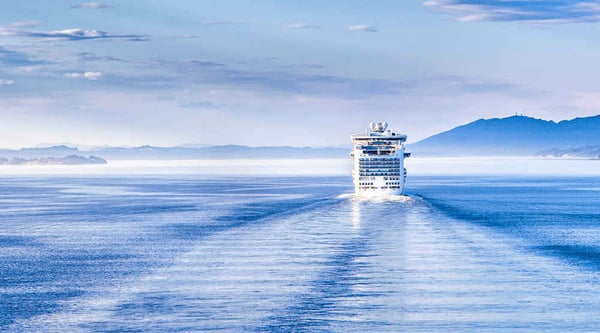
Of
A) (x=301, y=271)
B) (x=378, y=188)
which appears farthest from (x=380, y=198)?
(x=301, y=271)

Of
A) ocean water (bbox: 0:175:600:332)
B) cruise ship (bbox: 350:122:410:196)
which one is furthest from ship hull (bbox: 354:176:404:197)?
ocean water (bbox: 0:175:600:332)

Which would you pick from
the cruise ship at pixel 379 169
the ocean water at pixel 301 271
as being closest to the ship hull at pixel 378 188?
the cruise ship at pixel 379 169

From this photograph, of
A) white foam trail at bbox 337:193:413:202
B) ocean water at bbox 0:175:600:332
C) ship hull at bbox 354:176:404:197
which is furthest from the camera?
ship hull at bbox 354:176:404:197

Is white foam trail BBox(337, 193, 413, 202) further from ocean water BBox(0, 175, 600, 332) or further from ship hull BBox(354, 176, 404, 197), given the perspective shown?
ocean water BBox(0, 175, 600, 332)

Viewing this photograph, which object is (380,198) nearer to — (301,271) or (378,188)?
(378,188)

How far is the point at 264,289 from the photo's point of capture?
125ft

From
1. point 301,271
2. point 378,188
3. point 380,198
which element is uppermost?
point 378,188

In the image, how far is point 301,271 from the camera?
4347 centimetres

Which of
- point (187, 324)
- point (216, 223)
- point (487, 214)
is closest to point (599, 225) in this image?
point (487, 214)

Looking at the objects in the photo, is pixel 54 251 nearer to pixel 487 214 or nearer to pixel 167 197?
pixel 487 214

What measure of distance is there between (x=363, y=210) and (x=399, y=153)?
21088 millimetres

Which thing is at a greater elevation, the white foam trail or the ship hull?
the ship hull

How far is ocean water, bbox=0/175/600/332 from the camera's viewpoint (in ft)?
107

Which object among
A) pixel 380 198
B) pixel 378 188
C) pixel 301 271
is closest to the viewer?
pixel 301 271
